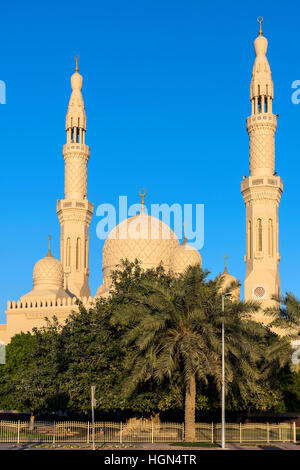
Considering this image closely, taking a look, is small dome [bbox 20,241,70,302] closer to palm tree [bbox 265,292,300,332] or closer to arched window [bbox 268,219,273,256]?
arched window [bbox 268,219,273,256]

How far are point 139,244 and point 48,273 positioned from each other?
7.83 metres

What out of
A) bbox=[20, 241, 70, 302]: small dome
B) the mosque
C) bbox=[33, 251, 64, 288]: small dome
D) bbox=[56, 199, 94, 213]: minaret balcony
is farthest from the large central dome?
bbox=[33, 251, 64, 288]: small dome

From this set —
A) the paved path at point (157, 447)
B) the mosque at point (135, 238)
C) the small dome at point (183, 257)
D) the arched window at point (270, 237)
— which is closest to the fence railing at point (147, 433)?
the paved path at point (157, 447)

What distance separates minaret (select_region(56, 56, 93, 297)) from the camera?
6350cm

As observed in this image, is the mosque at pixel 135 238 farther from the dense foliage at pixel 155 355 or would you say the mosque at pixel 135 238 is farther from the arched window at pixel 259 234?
the dense foliage at pixel 155 355

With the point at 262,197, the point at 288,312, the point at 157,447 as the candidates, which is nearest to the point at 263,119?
the point at 262,197

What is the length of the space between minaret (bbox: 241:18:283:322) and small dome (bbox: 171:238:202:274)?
4882mm

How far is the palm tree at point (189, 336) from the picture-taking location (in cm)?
3023

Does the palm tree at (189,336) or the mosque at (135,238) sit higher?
the mosque at (135,238)

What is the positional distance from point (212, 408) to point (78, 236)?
3039 centimetres

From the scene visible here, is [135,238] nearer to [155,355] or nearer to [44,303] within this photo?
[44,303]

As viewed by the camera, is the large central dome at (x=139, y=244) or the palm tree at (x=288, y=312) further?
the large central dome at (x=139, y=244)

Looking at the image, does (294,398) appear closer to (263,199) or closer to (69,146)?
(263,199)
